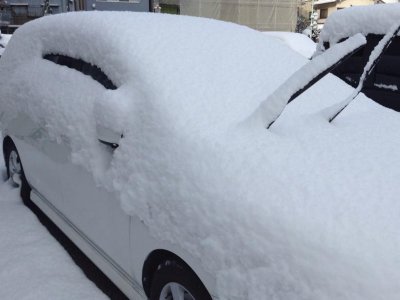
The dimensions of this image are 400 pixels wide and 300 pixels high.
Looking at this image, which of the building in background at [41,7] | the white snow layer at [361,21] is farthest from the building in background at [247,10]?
the white snow layer at [361,21]

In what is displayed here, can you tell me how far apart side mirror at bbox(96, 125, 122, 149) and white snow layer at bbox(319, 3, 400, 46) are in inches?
86.7

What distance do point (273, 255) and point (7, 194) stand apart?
9.38 feet

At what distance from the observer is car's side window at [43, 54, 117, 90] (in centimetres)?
221

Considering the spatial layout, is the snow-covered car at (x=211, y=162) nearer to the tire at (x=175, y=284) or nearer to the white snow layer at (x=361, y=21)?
the tire at (x=175, y=284)

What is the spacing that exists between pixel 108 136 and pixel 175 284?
0.71 meters

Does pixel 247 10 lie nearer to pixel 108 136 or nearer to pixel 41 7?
pixel 41 7

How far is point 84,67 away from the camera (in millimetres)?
2424

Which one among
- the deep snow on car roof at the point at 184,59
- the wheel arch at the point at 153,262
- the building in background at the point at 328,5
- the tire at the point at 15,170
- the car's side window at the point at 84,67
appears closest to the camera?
the wheel arch at the point at 153,262

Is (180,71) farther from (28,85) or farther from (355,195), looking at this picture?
(28,85)

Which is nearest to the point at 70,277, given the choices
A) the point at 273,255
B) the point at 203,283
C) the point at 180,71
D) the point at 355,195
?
the point at 203,283

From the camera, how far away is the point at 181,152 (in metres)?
1.69

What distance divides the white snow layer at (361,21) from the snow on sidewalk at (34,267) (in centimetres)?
257

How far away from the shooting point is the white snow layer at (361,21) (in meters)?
3.16

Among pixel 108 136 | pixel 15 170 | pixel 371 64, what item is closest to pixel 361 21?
pixel 371 64
